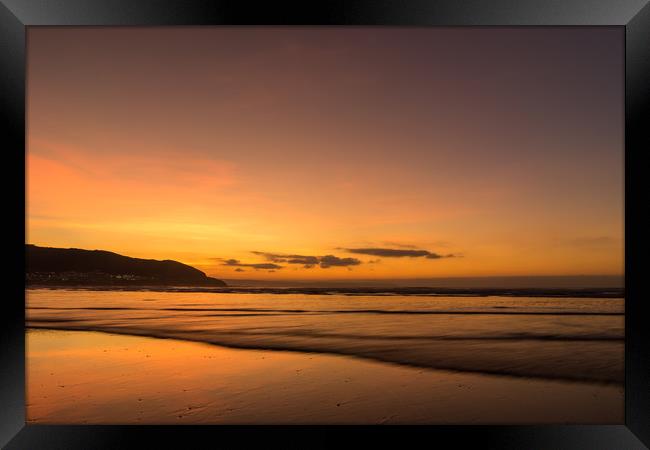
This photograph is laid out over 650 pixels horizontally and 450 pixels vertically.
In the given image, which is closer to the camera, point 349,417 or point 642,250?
point 642,250

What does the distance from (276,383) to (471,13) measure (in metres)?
2.40

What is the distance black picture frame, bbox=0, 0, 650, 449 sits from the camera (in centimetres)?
225

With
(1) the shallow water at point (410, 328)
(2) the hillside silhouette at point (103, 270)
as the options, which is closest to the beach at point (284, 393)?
(1) the shallow water at point (410, 328)

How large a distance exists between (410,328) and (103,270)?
9.04 m

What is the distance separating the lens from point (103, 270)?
12.4 m

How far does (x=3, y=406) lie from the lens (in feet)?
7.32

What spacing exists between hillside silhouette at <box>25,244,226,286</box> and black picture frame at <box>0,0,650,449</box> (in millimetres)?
7802

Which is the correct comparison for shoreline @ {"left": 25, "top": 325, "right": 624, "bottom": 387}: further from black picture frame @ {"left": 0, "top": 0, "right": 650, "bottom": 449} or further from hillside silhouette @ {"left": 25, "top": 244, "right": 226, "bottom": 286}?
hillside silhouette @ {"left": 25, "top": 244, "right": 226, "bottom": 286}

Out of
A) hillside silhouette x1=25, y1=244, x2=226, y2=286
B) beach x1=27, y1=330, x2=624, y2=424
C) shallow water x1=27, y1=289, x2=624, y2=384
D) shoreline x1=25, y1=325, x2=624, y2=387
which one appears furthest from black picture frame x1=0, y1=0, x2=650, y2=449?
hillside silhouette x1=25, y1=244, x2=226, y2=286

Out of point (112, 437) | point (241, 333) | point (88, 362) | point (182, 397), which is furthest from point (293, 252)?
point (112, 437)

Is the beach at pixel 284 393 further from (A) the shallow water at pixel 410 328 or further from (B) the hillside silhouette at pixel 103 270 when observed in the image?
(B) the hillside silhouette at pixel 103 270

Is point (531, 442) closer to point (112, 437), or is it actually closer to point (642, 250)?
point (642, 250)

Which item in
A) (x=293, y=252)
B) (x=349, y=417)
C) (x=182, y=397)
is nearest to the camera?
(x=349, y=417)

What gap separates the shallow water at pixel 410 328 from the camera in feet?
13.5
